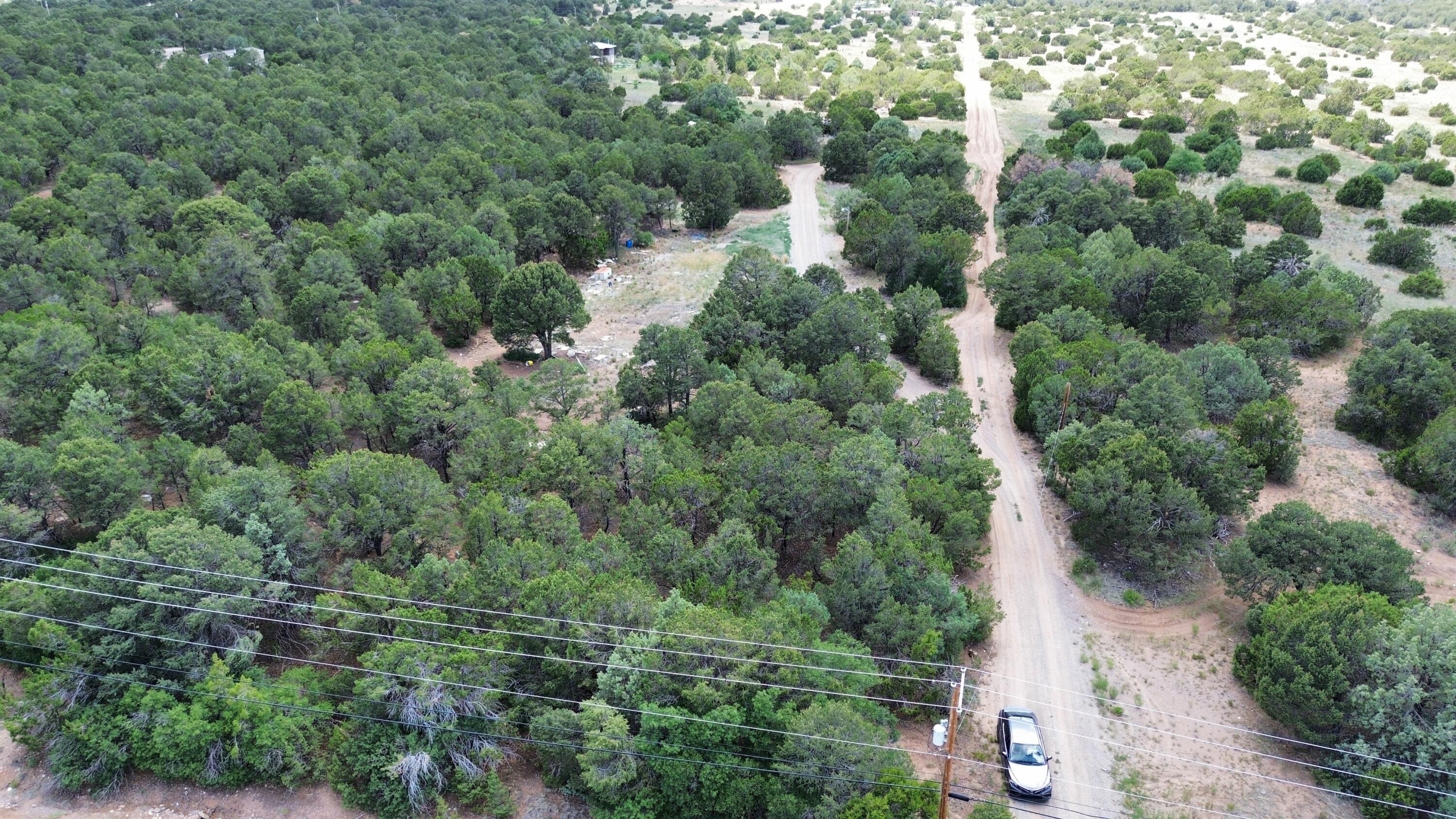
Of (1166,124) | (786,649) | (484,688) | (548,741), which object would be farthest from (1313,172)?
(484,688)

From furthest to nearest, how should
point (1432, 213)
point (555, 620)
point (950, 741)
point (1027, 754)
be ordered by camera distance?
point (1432, 213) → point (1027, 754) → point (555, 620) → point (950, 741)

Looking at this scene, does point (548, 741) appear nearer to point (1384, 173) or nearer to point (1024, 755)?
point (1024, 755)

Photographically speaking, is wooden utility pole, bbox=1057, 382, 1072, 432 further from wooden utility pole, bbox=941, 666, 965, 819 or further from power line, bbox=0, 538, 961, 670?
wooden utility pole, bbox=941, 666, 965, 819

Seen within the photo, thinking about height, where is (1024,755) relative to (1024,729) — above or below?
above

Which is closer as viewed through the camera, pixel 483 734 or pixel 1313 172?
pixel 483 734

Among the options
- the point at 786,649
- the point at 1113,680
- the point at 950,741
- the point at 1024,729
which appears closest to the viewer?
the point at 950,741
